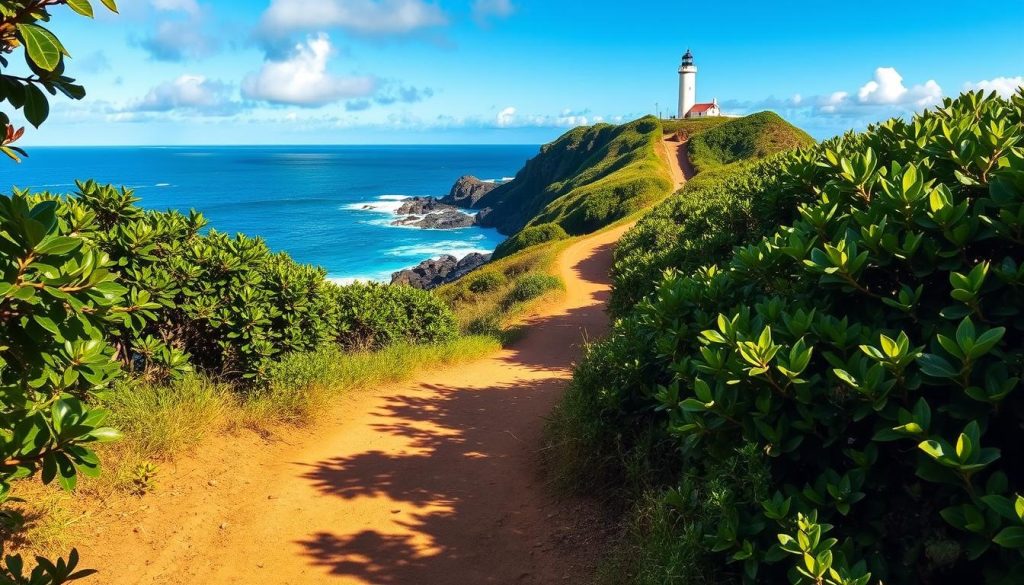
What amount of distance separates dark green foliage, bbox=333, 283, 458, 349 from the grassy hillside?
23.9 m

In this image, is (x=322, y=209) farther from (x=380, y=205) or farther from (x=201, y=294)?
(x=201, y=294)

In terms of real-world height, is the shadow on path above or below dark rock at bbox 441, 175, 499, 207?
below

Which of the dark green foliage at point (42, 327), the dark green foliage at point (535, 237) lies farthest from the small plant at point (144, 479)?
the dark green foliage at point (535, 237)

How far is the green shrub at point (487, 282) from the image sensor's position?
2297cm

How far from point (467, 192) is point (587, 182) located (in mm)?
42203

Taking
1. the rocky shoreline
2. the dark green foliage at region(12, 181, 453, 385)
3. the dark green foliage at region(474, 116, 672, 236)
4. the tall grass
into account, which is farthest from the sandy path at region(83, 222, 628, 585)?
the dark green foliage at region(474, 116, 672, 236)

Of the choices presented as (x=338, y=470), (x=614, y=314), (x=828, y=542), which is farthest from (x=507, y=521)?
(x=614, y=314)

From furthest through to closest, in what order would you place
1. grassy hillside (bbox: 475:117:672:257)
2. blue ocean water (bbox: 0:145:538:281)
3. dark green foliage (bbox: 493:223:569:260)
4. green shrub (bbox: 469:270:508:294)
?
blue ocean water (bbox: 0:145:538:281) < grassy hillside (bbox: 475:117:672:257) < dark green foliage (bbox: 493:223:569:260) < green shrub (bbox: 469:270:508:294)

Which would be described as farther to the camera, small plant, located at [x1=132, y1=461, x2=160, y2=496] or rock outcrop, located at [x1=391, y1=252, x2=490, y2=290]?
rock outcrop, located at [x1=391, y1=252, x2=490, y2=290]

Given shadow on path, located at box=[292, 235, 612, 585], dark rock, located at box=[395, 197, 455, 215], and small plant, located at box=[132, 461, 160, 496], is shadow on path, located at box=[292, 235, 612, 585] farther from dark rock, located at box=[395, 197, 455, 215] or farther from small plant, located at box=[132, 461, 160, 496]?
dark rock, located at box=[395, 197, 455, 215]

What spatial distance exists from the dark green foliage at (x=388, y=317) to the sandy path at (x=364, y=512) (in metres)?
3.02

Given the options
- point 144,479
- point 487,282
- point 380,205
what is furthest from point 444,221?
point 144,479

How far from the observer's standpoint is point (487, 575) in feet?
14.5

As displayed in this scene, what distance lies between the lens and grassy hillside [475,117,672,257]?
37.8 m
